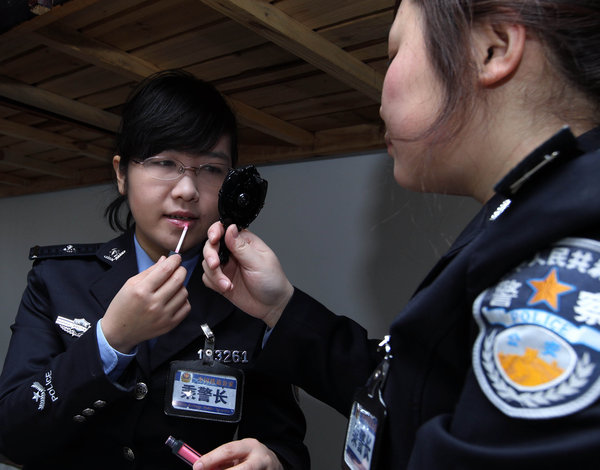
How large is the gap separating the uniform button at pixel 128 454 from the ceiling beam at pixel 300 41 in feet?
3.16

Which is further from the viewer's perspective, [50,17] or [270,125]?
[270,125]

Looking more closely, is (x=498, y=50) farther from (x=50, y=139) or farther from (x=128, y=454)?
(x=50, y=139)

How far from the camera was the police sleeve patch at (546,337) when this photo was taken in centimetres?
42

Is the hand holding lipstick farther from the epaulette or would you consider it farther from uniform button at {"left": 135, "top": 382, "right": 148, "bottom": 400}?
the epaulette

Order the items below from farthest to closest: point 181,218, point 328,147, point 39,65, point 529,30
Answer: point 328,147
point 39,65
point 181,218
point 529,30

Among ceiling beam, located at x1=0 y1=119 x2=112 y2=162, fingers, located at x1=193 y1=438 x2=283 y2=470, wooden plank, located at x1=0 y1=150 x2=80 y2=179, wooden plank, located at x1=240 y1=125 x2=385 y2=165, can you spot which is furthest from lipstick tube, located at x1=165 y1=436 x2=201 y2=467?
wooden plank, located at x1=0 y1=150 x2=80 y2=179

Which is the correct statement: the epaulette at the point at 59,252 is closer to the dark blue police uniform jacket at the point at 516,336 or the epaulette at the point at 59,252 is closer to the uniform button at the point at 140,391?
the uniform button at the point at 140,391

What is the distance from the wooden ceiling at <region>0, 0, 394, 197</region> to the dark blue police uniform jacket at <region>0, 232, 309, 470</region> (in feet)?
1.93

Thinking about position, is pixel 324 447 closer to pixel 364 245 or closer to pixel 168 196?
pixel 364 245

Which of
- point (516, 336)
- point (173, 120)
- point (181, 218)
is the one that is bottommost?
point (516, 336)

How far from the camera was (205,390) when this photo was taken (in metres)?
1.14

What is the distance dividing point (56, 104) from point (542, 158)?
6.34 ft

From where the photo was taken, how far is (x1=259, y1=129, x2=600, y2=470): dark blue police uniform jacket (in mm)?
425

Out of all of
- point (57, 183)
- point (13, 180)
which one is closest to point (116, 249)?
point (57, 183)
